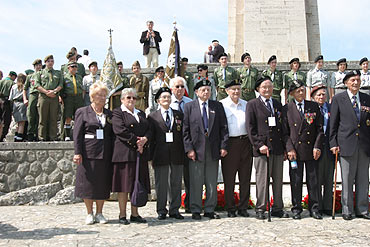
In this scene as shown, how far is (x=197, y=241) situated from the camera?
453cm

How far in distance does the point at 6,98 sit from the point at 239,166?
20.9 ft

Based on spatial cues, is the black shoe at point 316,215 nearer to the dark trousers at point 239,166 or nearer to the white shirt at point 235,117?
the dark trousers at point 239,166

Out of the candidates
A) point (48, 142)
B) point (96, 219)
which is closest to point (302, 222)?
point (96, 219)

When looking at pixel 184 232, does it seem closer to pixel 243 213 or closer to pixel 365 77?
pixel 243 213

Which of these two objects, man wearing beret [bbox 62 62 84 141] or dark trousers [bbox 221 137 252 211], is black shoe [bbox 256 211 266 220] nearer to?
dark trousers [bbox 221 137 252 211]

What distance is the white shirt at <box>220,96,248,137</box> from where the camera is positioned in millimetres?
5965

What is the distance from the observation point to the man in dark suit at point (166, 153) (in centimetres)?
582

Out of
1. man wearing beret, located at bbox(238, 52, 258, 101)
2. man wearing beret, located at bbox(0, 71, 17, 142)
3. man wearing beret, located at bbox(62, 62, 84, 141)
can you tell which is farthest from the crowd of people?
man wearing beret, located at bbox(0, 71, 17, 142)

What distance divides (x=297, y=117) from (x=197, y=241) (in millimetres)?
2503

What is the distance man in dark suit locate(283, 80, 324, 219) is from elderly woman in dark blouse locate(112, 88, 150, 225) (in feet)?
7.00

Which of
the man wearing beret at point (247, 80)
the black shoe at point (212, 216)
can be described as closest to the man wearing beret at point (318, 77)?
the man wearing beret at point (247, 80)

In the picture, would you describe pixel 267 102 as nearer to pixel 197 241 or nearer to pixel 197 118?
pixel 197 118

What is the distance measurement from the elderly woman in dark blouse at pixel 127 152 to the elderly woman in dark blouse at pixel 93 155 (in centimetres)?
12

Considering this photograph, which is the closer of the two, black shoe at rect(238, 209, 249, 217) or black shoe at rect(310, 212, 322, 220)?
black shoe at rect(310, 212, 322, 220)
